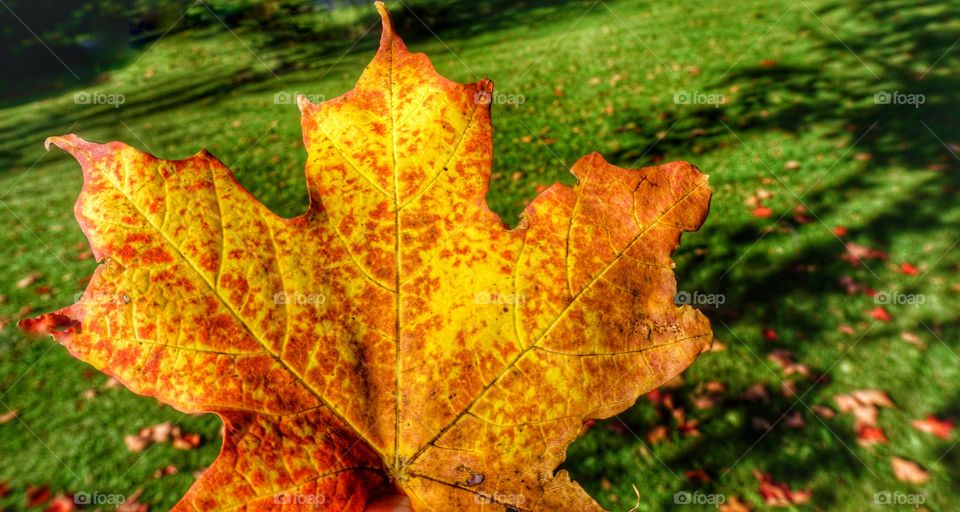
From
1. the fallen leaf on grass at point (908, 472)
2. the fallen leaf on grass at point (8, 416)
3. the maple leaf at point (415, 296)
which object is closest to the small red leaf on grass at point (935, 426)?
the fallen leaf on grass at point (908, 472)

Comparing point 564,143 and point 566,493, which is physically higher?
point 566,493

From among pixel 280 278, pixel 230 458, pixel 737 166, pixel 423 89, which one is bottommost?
pixel 737 166

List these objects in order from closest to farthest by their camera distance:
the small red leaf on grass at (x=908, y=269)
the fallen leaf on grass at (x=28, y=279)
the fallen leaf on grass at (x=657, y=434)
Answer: the fallen leaf on grass at (x=657, y=434) < the small red leaf on grass at (x=908, y=269) < the fallen leaf on grass at (x=28, y=279)

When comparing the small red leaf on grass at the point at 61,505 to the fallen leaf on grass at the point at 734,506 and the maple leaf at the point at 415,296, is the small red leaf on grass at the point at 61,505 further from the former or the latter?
the fallen leaf on grass at the point at 734,506

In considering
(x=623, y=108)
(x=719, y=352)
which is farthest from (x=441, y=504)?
(x=623, y=108)

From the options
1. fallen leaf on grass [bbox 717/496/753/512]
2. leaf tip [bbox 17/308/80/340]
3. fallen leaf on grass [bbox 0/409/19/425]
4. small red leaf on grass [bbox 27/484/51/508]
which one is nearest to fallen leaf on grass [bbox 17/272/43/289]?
Answer: fallen leaf on grass [bbox 0/409/19/425]

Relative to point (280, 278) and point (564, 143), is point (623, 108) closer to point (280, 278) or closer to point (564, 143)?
point (564, 143)

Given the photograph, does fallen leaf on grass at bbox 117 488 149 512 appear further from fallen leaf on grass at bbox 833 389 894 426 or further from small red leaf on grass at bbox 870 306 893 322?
small red leaf on grass at bbox 870 306 893 322
